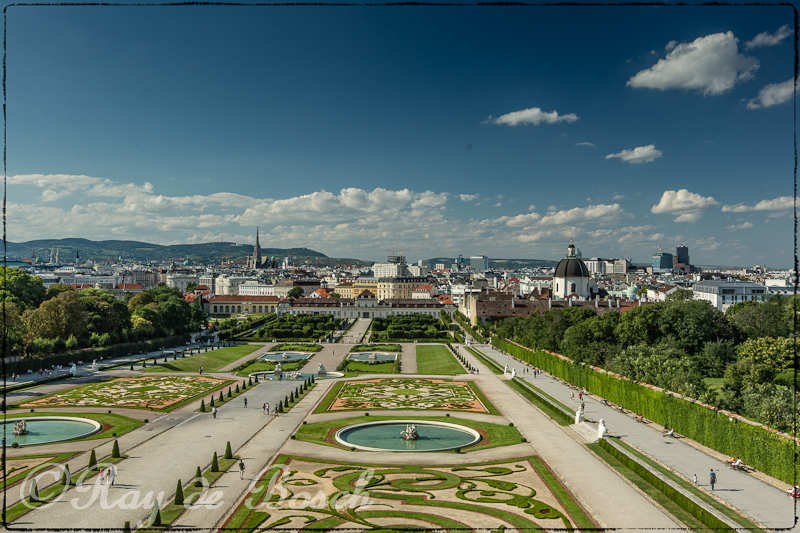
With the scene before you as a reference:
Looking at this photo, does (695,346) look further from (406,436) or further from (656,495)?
(656,495)

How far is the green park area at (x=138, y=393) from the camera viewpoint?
41.2 m

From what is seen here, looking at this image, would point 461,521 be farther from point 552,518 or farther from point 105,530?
point 105,530

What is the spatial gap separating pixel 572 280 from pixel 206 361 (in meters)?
83.7

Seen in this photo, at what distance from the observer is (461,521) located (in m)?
20.3

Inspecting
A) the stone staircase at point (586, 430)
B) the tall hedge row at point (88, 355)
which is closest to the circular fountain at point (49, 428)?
the tall hedge row at point (88, 355)

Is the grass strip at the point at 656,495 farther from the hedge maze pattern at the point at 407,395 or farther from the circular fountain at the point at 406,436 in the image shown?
the hedge maze pattern at the point at 407,395

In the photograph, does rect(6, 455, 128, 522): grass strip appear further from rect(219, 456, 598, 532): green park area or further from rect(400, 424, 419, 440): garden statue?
rect(400, 424, 419, 440): garden statue

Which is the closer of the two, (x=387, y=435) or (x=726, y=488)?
(x=726, y=488)

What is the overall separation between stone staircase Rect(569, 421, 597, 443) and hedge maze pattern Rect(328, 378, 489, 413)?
24.1 feet

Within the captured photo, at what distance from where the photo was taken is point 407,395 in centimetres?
4684

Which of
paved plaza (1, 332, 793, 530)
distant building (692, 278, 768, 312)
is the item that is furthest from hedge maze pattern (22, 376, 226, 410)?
distant building (692, 278, 768, 312)

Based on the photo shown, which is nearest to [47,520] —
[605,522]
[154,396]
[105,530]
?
[105,530]

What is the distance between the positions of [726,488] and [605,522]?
7821 mm

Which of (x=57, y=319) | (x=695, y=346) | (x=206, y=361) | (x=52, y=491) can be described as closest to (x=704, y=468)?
(x=52, y=491)
